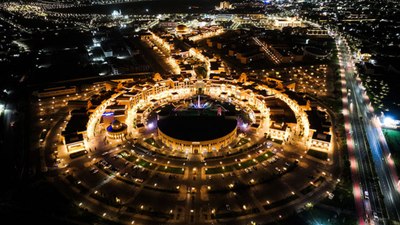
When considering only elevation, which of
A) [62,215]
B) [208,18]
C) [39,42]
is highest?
[208,18]

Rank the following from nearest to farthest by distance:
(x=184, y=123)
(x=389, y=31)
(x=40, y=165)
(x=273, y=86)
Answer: (x=40, y=165)
(x=184, y=123)
(x=273, y=86)
(x=389, y=31)

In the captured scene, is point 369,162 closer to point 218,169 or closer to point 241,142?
point 241,142

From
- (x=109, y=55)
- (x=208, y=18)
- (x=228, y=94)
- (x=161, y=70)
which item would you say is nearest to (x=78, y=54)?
(x=109, y=55)

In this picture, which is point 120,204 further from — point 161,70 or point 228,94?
point 161,70

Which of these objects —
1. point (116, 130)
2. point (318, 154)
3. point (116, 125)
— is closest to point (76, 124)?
point (116, 125)

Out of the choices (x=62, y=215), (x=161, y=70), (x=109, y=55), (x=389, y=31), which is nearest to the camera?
(x=62, y=215)

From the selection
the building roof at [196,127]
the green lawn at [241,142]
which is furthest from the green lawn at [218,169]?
the green lawn at [241,142]
